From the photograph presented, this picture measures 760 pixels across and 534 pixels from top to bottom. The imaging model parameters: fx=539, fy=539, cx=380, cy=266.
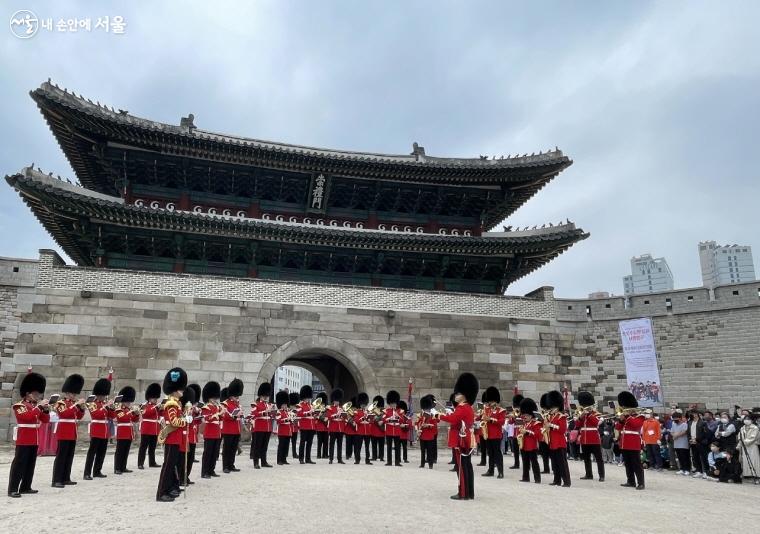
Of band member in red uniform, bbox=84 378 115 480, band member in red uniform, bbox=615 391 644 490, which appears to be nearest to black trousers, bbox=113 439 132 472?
band member in red uniform, bbox=84 378 115 480

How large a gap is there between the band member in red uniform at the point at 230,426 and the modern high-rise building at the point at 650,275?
162 meters

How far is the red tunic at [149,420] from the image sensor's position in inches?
433

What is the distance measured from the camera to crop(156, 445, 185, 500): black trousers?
7.89 m

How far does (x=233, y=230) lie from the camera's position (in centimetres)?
1909

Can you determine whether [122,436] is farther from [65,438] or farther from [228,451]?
[228,451]

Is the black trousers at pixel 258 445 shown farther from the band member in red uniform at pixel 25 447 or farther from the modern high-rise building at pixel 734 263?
the modern high-rise building at pixel 734 263

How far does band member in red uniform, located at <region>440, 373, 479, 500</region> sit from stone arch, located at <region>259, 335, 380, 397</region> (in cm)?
955

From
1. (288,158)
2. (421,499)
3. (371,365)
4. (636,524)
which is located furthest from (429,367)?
(636,524)

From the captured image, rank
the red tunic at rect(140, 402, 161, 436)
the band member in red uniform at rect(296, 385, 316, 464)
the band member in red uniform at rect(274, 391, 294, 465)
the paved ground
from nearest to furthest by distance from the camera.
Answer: the paved ground → the red tunic at rect(140, 402, 161, 436) → the band member in red uniform at rect(274, 391, 294, 465) → the band member in red uniform at rect(296, 385, 316, 464)

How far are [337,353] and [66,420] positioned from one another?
1054 centimetres

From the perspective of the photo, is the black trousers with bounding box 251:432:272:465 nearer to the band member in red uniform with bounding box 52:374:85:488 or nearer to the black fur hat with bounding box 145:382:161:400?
the black fur hat with bounding box 145:382:161:400

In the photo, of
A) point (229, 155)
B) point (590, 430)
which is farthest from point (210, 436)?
point (229, 155)

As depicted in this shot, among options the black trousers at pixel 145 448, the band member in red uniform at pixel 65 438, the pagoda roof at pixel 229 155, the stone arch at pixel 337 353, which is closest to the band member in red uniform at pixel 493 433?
the stone arch at pixel 337 353

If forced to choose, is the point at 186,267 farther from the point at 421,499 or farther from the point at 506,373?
the point at 421,499
